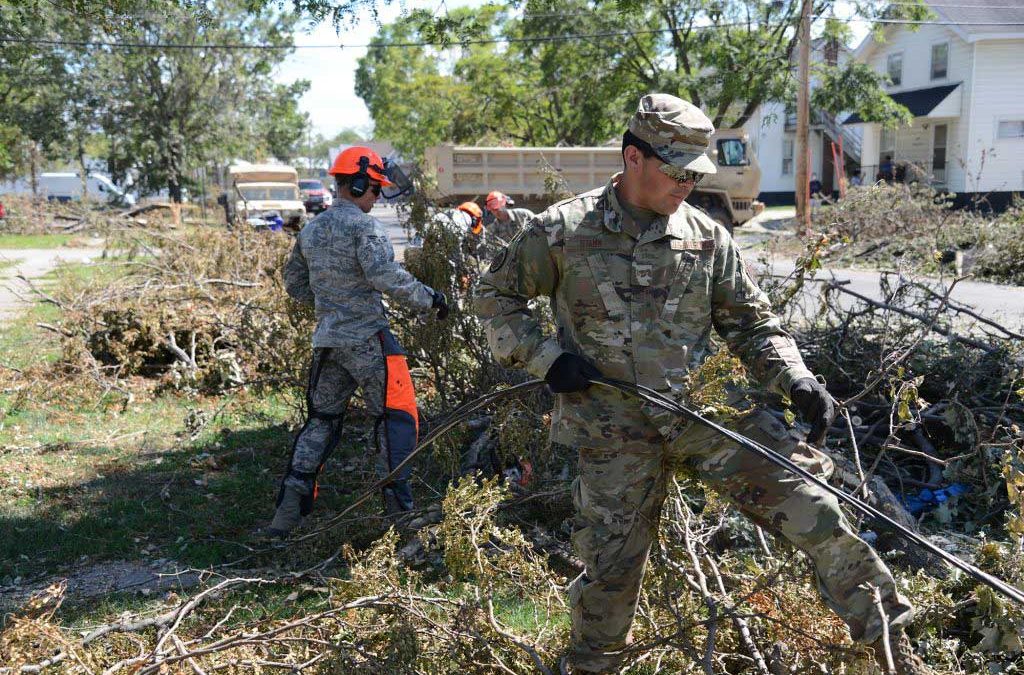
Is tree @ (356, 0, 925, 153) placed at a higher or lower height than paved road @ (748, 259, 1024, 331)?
higher

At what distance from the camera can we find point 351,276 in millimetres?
4711

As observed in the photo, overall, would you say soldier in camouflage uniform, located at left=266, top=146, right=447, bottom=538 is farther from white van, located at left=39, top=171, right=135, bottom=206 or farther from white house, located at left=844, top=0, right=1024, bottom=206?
white van, located at left=39, top=171, right=135, bottom=206

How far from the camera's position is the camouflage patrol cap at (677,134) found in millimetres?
2797

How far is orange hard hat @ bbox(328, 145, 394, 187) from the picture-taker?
4.71 meters

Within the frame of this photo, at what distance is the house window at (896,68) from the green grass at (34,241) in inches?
1089

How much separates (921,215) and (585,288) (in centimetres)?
1399

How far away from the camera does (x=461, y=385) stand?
5.72 m

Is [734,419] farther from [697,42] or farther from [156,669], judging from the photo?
[697,42]

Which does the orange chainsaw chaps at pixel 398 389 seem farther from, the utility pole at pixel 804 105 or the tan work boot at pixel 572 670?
the utility pole at pixel 804 105

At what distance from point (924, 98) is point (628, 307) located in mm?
29978

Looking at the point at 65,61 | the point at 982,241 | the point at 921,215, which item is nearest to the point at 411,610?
the point at 982,241

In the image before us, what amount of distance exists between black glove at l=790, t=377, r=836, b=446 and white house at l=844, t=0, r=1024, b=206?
85.1 feet

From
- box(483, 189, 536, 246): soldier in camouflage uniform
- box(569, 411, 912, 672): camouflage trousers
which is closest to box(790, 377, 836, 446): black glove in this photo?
box(569, 411, 912, 672): camouflage trousers

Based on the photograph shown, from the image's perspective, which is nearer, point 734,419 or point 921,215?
point 734,419
